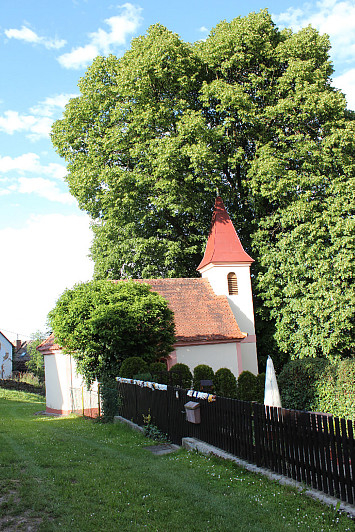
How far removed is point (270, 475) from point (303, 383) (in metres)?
8.95

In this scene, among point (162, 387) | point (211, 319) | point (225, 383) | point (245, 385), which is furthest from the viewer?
point (211, 319)

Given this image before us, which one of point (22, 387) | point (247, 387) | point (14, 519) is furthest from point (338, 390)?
point (22, 387)

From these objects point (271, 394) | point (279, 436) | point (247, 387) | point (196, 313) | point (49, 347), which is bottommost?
point (247, 387)

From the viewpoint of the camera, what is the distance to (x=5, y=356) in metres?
59.1

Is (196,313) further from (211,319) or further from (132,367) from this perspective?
(132,367)

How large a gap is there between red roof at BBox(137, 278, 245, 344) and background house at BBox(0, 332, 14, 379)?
135 feet

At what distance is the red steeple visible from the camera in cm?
2591

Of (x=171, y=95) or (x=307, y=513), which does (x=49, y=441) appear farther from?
(x=171, y=95)

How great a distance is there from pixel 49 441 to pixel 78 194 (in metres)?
18.6

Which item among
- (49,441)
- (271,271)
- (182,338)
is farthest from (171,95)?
(49,441)

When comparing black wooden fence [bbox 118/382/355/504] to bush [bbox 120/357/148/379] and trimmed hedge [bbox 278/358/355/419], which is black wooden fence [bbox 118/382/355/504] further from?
trimmed hedge [bbox 278/358/355/419]

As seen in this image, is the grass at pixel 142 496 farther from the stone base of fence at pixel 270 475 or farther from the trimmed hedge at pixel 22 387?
the trimmed hedge at pixel 22 387

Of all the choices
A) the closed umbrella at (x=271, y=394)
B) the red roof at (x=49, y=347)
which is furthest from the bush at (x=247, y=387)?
the red roof at (x=49, y=347)

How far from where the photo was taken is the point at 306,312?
2227cm
